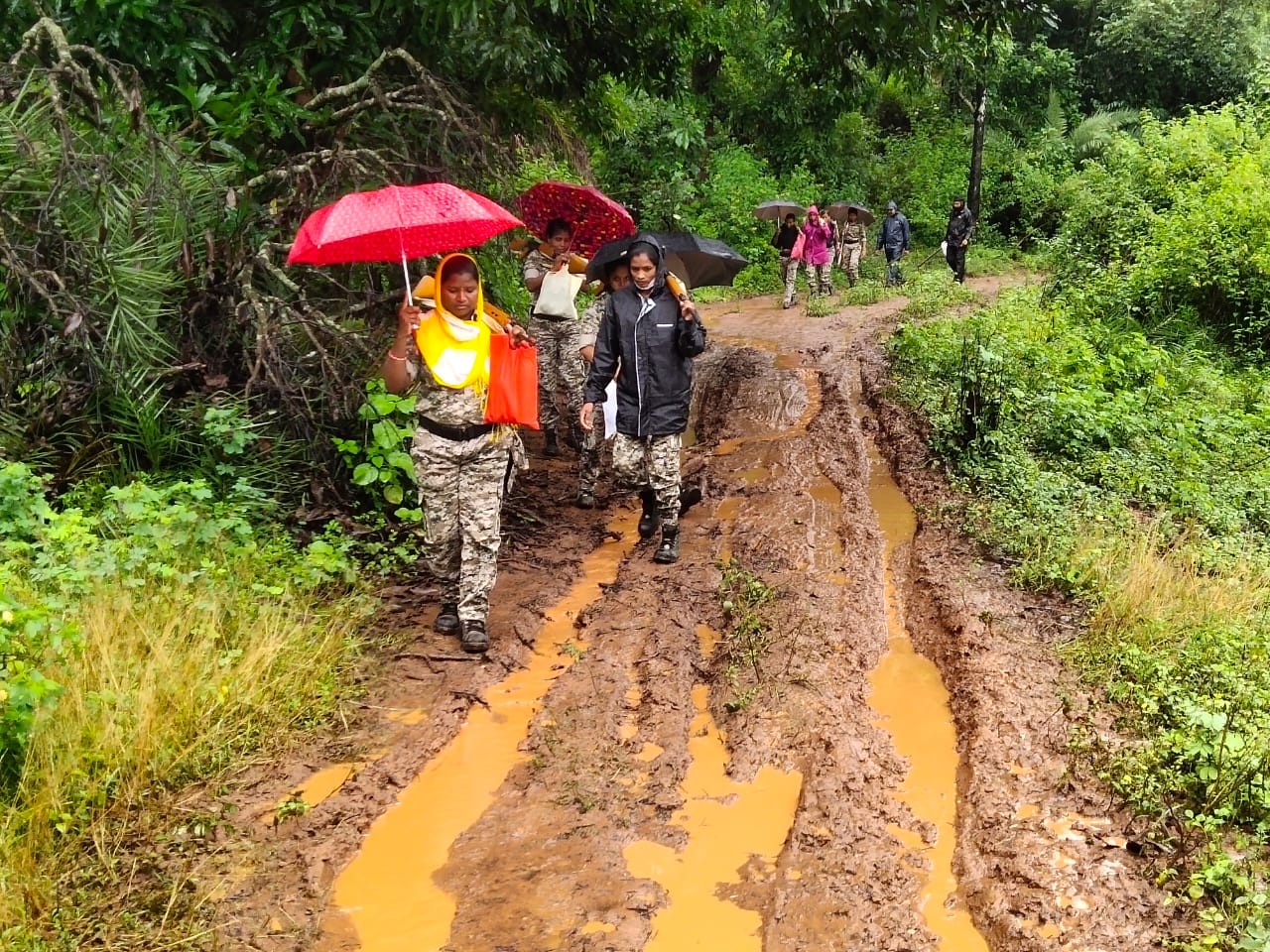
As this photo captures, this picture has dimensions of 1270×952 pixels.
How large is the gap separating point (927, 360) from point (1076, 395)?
2315 millimetres

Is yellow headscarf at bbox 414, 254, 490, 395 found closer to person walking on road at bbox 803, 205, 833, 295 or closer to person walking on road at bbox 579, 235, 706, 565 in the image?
person walking on road at bbox 579, 235, 706, 565

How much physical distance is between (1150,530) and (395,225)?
462 centimetres

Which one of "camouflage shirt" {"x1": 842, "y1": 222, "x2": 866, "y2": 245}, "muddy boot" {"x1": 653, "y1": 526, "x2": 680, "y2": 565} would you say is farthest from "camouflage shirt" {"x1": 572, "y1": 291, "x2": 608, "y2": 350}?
"camouflage shirt" {"x1": 842, "y1": 222, "x2": 866, "y2": 245}

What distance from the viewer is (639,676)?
4.58 metres

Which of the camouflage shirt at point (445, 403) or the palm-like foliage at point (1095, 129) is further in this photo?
the palm-like foliage at point (1095, 129)

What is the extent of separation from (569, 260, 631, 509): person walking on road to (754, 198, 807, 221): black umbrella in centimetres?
1265

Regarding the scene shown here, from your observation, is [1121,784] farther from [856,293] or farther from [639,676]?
[856,293]

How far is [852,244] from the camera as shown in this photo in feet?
61.5

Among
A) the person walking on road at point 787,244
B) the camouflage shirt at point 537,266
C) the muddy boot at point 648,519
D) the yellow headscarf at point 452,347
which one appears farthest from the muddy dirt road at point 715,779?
the person walking on road at point 787,244

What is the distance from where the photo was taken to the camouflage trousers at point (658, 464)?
5863 millimetres

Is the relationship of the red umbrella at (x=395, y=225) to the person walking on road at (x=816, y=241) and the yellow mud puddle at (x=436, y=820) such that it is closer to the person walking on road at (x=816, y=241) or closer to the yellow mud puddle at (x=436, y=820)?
the yellow mud puddle at (x=436, y=820)

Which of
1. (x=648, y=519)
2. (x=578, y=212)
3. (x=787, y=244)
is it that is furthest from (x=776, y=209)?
(x=648, y=519)

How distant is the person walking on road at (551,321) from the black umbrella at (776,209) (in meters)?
12.5

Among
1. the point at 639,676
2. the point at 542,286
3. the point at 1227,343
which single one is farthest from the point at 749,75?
the point at 639,676
